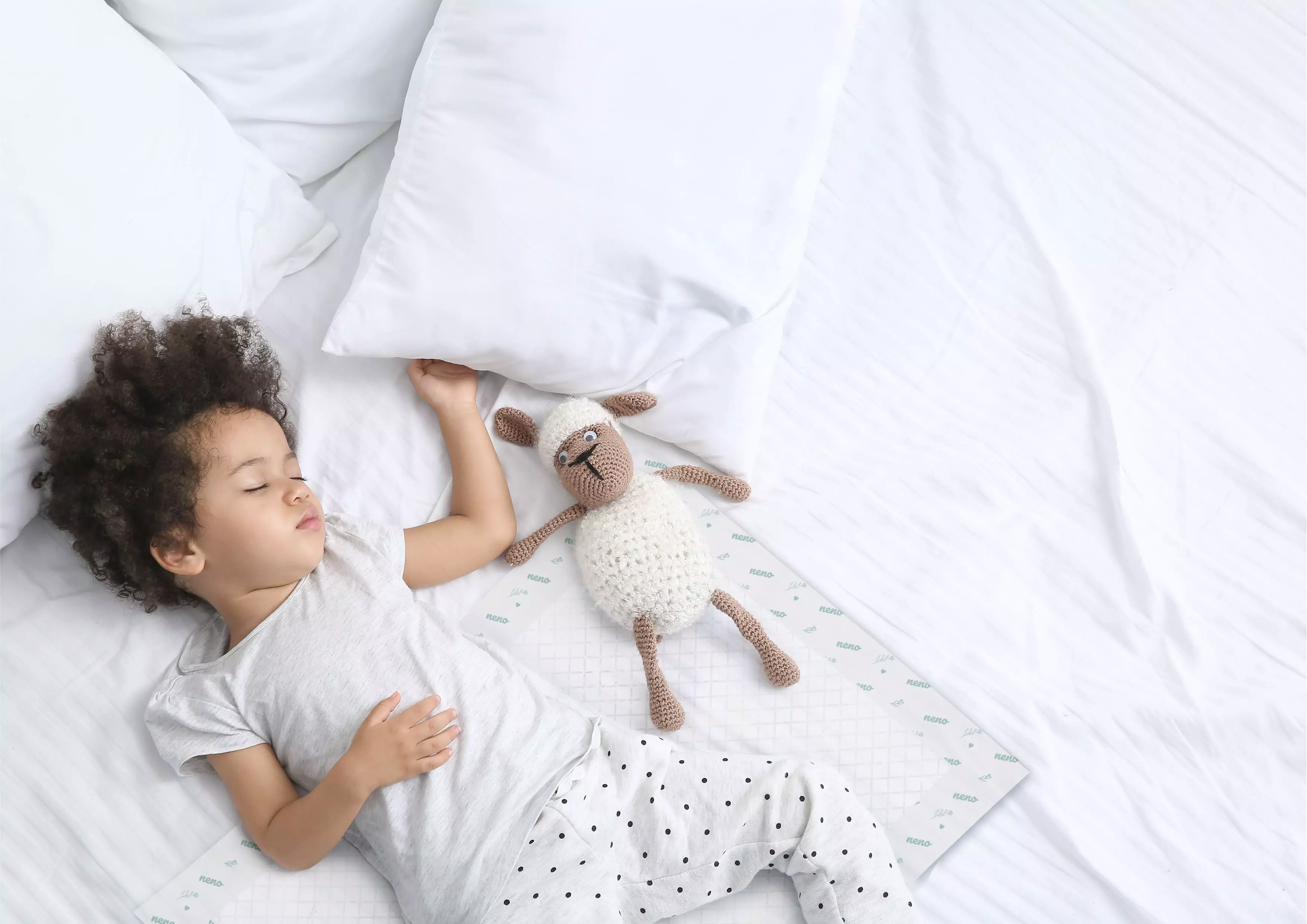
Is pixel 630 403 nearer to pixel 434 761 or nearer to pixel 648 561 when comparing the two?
pixel 648 561

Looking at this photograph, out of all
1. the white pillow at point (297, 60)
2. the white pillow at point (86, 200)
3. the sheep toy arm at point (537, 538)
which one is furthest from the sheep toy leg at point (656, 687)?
the white pillow at point (297, 60)

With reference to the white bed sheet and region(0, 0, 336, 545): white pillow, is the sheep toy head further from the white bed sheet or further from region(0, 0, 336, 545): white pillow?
region(0, 0, 336, 545): white pillow

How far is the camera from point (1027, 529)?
3.28ft

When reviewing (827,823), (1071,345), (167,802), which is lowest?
(167,802)

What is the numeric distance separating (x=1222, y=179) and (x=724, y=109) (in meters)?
0.60

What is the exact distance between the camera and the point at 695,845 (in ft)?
2.94

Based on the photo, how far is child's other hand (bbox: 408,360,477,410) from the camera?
3.40ft

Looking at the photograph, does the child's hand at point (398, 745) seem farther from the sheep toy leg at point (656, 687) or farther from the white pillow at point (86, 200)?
the white pillow at point (86, 200)

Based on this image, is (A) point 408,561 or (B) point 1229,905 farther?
(A) point 408,561

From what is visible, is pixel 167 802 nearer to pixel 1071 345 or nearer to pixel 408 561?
pixel 408 561

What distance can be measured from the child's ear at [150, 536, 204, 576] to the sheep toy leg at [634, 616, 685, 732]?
0.44 metres

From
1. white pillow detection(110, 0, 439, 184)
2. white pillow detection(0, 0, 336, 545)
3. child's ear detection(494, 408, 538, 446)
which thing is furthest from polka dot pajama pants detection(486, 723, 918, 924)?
white pillow detection(110, 0, 439, 184)

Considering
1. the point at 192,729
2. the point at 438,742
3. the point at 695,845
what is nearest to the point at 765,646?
the point at 695,845

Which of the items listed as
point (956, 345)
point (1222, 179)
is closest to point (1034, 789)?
point (956, 345)
